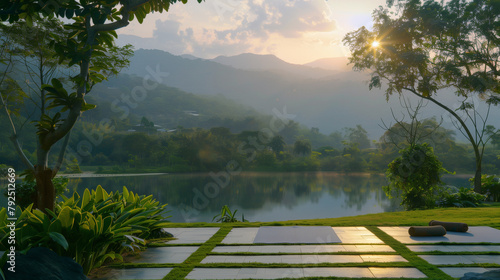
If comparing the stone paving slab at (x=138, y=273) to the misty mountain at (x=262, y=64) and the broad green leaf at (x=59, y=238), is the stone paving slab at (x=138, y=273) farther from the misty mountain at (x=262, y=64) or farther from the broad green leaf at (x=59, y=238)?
the misty mountain at (x=262, y=64)

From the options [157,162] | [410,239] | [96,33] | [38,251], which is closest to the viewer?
[38,251]

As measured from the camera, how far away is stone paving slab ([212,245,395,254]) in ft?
14.7

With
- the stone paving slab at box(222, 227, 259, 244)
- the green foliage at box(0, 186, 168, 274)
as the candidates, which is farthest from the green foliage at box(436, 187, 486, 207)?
the green foliage at box(0, 186, 168, 274)

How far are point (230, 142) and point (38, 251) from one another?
1521 inches

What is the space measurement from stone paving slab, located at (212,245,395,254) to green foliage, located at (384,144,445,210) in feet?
21.5

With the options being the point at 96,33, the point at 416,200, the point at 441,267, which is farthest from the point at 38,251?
the point at 416,200

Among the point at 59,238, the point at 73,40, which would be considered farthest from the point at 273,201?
the point at 59,238

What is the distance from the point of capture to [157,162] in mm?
40562

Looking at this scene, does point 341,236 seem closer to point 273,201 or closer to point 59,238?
point 59,238

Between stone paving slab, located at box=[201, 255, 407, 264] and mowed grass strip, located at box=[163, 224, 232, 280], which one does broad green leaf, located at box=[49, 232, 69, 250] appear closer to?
mowed grass strip, located at box=[163, 224, 232, 280]

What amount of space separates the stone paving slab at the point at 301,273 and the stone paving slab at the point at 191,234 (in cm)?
142

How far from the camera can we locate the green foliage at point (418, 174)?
34.2 feet

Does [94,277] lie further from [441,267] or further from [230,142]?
[230,142]

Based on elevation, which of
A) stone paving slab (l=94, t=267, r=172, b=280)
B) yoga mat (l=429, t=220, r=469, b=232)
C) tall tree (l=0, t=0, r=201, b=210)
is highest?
tall tree (l=0, t=0, r=201, b=210)
